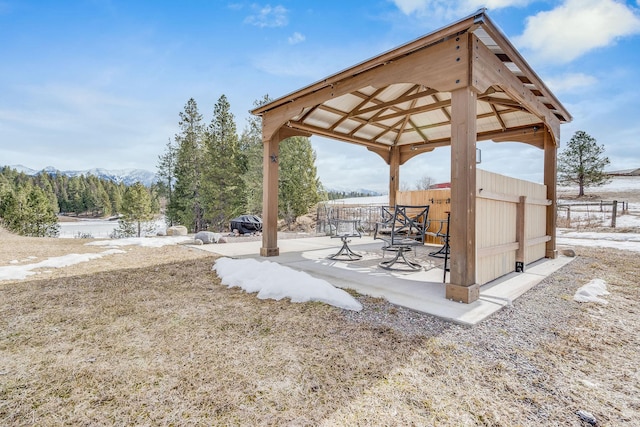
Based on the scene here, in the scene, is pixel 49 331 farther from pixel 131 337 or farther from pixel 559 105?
pixel 559 105

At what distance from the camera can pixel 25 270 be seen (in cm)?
422

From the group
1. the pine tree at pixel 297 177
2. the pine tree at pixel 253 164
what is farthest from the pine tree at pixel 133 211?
the pine tree at pixel 297 177

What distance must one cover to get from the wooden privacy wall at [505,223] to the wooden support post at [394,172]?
3749mm

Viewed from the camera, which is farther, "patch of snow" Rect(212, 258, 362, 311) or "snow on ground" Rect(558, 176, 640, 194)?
"snow on ground" Rect(558, 176, 640, 194)

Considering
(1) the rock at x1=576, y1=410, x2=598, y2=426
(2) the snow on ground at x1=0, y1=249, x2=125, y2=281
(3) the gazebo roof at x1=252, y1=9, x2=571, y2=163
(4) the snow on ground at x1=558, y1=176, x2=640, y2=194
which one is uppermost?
(4) the snow on ground at x1=558, y1=176, x2=640, y2=194

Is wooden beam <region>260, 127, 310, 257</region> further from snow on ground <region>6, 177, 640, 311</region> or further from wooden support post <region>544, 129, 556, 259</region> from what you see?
wooden support post <region>544, 129, 556, 259</region>

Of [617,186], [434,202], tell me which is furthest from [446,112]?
[617,186]

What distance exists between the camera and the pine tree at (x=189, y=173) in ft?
67.5

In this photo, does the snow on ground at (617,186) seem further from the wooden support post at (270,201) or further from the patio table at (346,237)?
the wooden support post at (270,201)

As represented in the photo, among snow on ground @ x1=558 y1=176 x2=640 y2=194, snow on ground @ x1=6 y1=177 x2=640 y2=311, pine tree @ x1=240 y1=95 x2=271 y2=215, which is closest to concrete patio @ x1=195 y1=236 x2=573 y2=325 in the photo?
snow on ground @ x1=6 y1=177 x2=640 y2=311

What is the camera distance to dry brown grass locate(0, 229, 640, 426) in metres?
1.35

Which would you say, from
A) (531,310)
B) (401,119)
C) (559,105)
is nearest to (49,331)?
(531,310)

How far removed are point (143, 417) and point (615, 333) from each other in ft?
10.7

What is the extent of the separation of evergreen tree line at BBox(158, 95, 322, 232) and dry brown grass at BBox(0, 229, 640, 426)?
1301 cm
